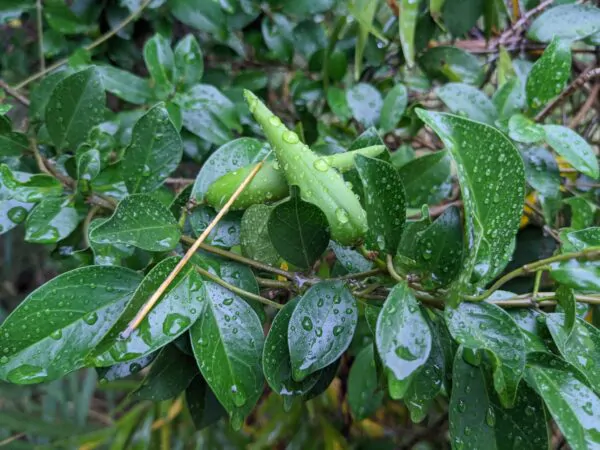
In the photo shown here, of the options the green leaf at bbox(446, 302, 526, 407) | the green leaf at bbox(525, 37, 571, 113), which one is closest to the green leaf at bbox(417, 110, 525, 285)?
the green leaf at bbox(446, 302, 526, 407)

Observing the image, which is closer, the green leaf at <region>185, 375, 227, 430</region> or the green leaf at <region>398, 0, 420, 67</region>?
the green leaf at <region>185, 375, 227, 430</region>

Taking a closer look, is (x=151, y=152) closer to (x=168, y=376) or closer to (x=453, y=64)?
(x=168, y=376)

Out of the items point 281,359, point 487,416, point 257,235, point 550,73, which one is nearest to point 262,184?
point 257,235

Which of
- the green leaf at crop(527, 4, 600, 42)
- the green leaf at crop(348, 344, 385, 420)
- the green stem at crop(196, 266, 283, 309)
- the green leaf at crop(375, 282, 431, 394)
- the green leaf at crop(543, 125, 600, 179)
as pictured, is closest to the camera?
the green leaf at crop(375, 282, 431, 394)

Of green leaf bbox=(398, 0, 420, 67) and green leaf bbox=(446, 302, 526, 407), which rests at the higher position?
green leaf bbox=(398, 0, 420, 67)

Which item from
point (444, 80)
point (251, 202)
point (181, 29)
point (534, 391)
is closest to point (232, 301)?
point (251, 202)

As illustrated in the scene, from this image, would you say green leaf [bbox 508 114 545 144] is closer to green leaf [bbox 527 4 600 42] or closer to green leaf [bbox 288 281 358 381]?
green leaf [bbox 527 4 600 42]

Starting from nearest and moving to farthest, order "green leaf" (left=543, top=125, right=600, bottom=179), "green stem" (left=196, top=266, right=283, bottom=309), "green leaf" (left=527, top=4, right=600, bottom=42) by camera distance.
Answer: "green stem" (left=196, top=266, right=283, bottom=309)
"green leaf" (left=543, top=125, right=600, bottom=179)
"green leaf" (left=527, top=4, right=600, bottom=42)
